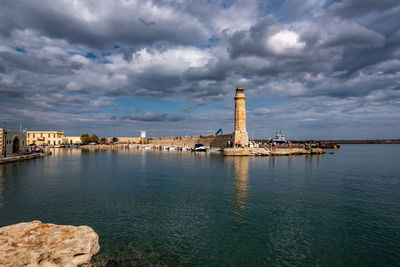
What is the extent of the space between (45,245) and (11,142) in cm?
4662

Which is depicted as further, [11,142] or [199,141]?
[199,141]

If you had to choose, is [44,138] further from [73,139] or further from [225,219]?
[225,219]

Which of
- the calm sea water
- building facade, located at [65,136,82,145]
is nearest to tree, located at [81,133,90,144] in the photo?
building facade, located at [65,136,82,145]

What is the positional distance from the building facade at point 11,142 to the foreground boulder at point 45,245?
40.0 m

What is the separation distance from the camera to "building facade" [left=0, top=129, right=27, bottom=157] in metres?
37.8

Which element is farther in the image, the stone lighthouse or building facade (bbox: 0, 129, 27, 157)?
the stone lighthouse

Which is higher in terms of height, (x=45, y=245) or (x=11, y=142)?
(x=11, y=142)

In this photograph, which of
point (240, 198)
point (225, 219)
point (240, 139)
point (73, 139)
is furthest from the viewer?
point (73, 139)

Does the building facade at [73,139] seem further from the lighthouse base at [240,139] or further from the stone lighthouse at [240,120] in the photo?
the stone lighthouse at [240,120]

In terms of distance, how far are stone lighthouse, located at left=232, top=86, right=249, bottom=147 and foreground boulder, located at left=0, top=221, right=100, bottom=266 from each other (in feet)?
165

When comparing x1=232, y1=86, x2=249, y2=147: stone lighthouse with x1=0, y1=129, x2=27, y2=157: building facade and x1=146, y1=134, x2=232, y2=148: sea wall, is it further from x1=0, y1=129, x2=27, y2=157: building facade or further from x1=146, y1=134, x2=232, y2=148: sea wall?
x1=0, y1=129, x2=27, y2=157: building facade

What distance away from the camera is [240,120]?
5566 cm

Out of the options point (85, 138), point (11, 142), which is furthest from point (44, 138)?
point (11, 142)

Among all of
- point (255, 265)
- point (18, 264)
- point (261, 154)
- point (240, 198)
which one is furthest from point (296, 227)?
point (261, 154)
